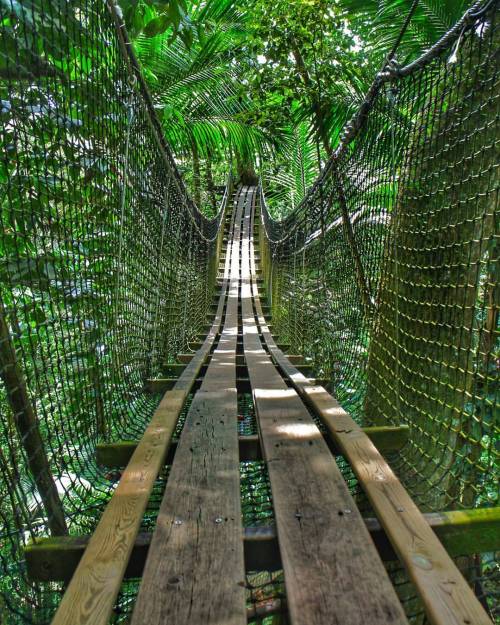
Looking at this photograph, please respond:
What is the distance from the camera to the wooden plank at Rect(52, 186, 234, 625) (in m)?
0.69

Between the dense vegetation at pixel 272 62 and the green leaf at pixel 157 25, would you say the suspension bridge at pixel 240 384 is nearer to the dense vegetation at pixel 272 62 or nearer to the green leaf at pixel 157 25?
the green leaf at pixel 157 25

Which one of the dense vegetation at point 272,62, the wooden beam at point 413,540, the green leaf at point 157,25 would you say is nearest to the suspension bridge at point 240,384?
the wooden beam at point 413,540

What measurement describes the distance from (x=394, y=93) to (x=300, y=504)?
1.52 meters

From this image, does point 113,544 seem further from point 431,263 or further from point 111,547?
point 431,263

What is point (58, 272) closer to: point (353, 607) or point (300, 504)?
point (300, 504)

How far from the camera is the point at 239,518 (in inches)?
36.9

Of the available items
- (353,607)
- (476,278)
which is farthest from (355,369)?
(353,607)

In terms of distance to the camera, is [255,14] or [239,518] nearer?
[239,518]

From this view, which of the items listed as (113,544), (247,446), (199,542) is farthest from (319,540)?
(247,446)

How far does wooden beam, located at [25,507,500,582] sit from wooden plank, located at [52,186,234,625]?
0.15 feet

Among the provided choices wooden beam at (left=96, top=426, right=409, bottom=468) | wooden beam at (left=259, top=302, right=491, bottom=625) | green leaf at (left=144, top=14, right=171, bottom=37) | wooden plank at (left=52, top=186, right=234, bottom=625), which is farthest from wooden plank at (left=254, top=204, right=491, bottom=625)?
green leaf at (left=144, top=14, right=171, bottom=37)

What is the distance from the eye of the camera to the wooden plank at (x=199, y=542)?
2.30 feet

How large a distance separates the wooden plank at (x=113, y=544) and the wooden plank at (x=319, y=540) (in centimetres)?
26

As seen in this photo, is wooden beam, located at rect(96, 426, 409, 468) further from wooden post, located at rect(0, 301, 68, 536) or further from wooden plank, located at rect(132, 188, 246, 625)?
wooden post, located at rect(0, 301, 68, 536)
